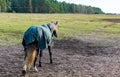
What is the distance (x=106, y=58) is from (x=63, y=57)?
189 cm

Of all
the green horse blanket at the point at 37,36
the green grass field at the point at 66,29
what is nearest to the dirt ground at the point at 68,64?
the green horse blanket at the point at 37,36

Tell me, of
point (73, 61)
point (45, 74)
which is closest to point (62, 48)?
point (73, 61)

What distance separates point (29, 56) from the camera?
9859 mm

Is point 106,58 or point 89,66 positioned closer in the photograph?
point 89,66

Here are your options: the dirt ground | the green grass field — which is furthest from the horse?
the green grass field

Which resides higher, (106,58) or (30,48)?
(30,48)

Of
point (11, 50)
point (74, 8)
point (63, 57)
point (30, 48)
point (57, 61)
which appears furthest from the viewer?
point (74, 8)

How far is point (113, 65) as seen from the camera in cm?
1301

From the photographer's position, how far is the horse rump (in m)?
9.74

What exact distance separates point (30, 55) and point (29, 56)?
0.20 ft

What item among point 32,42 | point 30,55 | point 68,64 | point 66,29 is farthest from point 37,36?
point 66,29

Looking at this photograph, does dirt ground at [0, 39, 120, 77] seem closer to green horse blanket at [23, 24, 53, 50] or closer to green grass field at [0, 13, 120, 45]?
green horse blanket at [23, 24, 53, 50]

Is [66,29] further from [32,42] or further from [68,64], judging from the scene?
[32,42]

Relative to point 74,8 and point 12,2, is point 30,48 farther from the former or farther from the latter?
point 74,8
